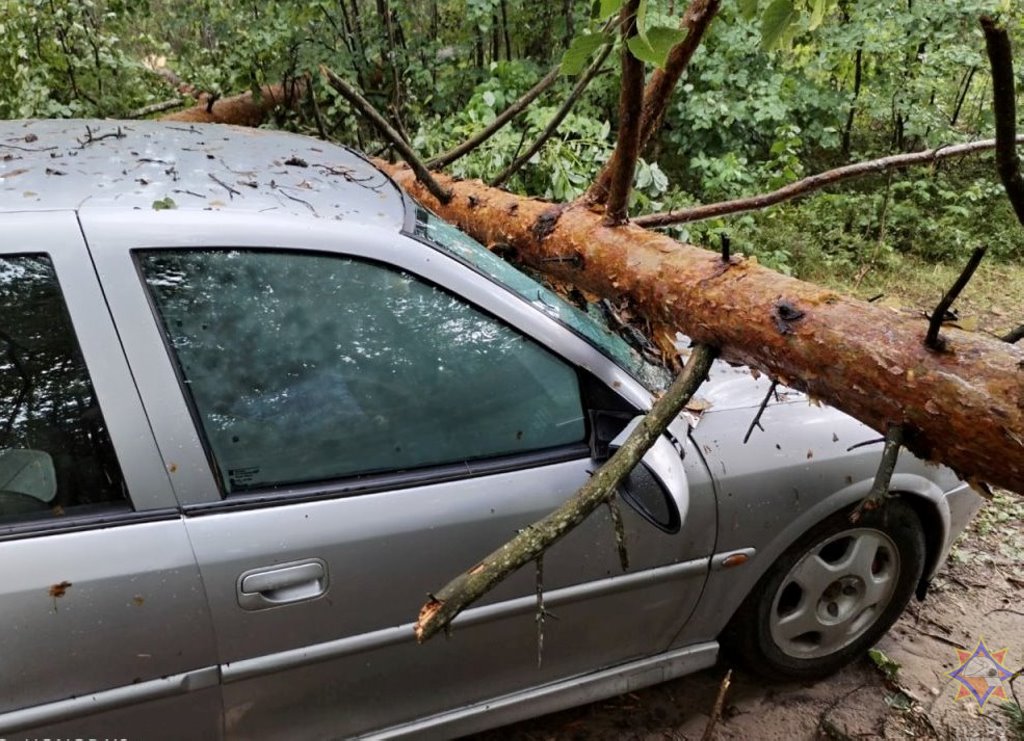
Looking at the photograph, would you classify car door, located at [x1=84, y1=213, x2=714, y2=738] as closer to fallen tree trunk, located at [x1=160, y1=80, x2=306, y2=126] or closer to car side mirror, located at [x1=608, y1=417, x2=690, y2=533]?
car side mirror, located at [x1=608, y1=417, x2=690, y2=533]

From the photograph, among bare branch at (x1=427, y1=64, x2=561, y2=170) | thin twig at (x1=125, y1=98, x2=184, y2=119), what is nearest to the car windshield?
bare branch at (x1=427, y1=64, x2=561, y2=170)

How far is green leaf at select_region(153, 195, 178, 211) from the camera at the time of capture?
172 centimetres

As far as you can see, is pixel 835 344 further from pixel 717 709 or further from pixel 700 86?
pixel 700 86

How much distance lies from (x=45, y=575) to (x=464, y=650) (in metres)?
1.00

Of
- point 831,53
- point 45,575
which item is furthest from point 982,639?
point 831,53

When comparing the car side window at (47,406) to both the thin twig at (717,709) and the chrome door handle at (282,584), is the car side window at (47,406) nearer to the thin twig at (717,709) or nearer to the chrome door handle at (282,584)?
the chrome door handle at (282,584)

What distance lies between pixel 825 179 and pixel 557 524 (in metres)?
1.88

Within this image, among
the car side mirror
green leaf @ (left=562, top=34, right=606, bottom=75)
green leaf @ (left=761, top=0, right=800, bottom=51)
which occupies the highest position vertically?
green leaf @ (left=761, top=0, right=800, bottom=51)

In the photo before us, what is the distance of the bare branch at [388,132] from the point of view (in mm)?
2650

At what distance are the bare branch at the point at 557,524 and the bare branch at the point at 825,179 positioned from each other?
1.17m

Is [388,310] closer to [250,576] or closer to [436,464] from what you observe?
[436,464]

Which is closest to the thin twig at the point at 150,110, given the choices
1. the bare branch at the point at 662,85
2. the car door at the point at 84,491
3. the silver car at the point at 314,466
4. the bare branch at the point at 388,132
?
the bare branch at the point at 388,132

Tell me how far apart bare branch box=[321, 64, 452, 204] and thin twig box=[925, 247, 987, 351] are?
6.59ft

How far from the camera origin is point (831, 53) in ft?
24.1
